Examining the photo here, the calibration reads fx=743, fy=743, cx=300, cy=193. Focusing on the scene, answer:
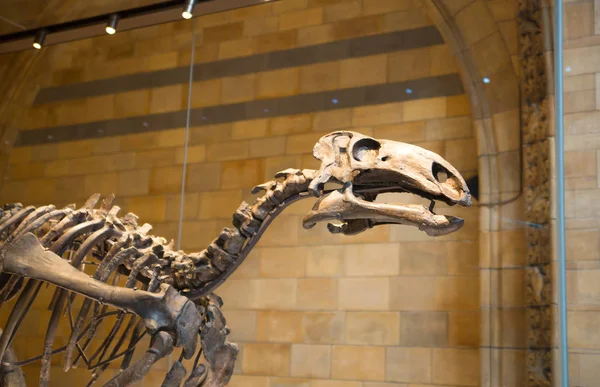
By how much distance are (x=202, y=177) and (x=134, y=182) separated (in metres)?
0.83

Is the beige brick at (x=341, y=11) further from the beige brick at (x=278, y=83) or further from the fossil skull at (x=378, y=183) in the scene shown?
the fossil skull at (x=378, y=183)

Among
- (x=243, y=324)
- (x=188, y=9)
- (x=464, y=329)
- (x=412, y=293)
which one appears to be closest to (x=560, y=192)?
(x=464, y=329)

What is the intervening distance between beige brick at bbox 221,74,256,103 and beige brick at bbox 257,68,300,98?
8 cm

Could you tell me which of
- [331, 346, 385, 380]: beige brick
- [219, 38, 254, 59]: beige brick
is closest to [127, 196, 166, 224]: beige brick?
[219, 38, 254, 59]: beige brick

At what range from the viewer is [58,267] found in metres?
4.05

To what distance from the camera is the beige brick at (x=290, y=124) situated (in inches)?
275

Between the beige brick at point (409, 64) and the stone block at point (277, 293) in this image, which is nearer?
the beige brick at point (409, 64)

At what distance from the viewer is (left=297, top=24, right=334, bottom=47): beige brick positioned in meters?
7.04

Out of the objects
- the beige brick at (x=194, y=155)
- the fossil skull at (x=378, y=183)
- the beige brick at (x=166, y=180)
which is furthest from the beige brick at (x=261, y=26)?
the fossil skull at (x=378, y=183)

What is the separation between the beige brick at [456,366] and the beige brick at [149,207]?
10.2ft

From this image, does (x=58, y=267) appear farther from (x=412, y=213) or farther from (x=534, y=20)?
(x=534, y=20)

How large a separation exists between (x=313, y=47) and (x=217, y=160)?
146 cm

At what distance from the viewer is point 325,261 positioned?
6.61 metres

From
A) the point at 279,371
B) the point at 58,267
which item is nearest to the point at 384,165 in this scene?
the point at 58,267
